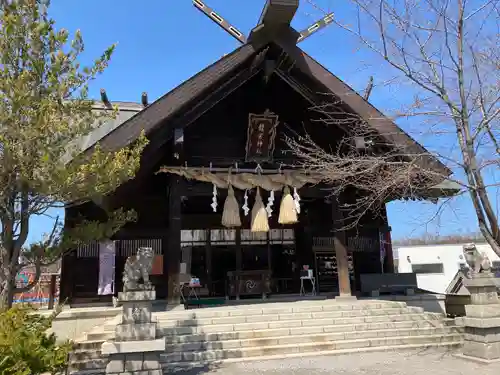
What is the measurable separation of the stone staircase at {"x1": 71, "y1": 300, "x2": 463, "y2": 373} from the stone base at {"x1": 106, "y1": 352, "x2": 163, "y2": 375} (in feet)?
3.48

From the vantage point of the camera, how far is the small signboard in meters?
11.8

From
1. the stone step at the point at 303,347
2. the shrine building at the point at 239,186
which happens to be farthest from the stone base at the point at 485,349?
the shrine building at the point at 239,186

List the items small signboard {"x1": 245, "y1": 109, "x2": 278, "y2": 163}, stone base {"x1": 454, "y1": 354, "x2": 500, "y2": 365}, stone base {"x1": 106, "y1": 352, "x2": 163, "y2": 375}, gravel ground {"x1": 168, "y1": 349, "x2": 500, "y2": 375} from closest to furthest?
stone base {"x1": 106, "y1": 352, "x2": 163, "y2": 375}
gravel ground {"x1": 168, "y1": 349, "x2": 500, "y2": 375}
stone base {"x1": 454, "y1": 354, "x2": 500, "y2": 365}
small signboard {"x1": 245, "y1": 109, "x2": 278, "y2": 163}

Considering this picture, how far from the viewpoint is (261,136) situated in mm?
12047

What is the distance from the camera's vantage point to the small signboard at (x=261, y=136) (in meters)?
11.8

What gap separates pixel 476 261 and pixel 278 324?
14.3 ft

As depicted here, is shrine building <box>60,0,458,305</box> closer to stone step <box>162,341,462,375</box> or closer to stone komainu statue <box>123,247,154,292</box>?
stone step <box>162,341,462,375</box>

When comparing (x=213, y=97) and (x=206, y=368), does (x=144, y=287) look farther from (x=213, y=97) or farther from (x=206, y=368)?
(x=213, y=97)

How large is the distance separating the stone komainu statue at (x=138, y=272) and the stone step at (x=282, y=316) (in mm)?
2378

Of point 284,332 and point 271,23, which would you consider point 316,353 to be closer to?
point 284,332

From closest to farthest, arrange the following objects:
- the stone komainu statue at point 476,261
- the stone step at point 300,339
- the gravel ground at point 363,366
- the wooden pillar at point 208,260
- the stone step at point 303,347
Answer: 1. the gravel ground at point 363,366
2. the stone step at point 303,347
3. the stone step at point 300,339
4. the stone komainu statue at point 476,261
5. the wooden pillar at point 208,260

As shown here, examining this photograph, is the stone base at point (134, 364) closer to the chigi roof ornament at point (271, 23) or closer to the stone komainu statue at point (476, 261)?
the stone komainu statue at point (476, 261)

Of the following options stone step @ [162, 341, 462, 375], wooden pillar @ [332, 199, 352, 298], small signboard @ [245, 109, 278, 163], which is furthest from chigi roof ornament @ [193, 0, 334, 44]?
stone step @ [162, 341, 462, 375]

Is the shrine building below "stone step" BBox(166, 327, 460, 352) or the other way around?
the other way around
